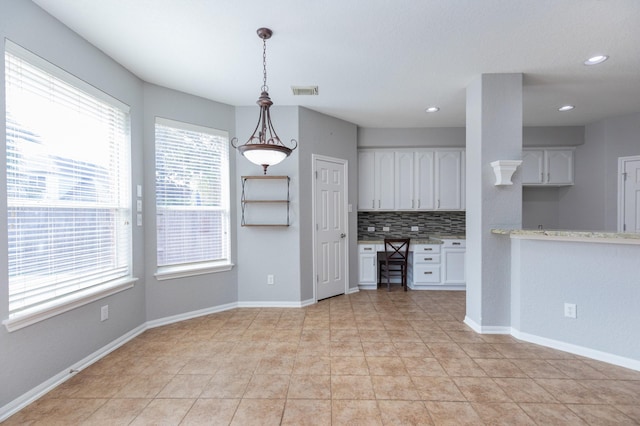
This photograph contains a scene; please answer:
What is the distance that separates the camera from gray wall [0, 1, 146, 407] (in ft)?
5.84

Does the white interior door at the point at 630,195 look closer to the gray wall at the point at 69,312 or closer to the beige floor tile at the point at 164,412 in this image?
the beige floor tile at the point at 164,412

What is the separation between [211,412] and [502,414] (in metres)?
1.75

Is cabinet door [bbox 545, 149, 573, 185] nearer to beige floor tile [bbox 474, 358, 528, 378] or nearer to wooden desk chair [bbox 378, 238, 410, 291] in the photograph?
wooden desk chair [bbox 378, 238, 410, 291]

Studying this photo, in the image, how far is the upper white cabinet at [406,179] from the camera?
4945 mm

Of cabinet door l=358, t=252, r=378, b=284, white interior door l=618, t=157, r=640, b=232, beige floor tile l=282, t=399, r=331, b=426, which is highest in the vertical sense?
white interior door l=618, t=157, r=640, b=232

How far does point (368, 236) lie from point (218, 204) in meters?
2.67

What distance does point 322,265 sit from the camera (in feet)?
13.6

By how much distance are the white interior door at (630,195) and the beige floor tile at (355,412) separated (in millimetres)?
4728

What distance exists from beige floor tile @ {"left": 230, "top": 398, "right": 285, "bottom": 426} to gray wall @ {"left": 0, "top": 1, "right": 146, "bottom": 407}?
1.40m

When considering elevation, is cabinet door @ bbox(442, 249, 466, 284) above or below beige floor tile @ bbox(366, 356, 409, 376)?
above

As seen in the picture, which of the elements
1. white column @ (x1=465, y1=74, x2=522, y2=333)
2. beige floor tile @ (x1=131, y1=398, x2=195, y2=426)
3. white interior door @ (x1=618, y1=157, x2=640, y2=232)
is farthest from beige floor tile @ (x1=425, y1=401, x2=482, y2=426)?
white interior door @ (x1=618, y1=157, x2=640, y2=232)

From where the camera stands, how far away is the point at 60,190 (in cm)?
218

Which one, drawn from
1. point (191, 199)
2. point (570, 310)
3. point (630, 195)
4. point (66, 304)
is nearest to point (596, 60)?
point (570, 310)

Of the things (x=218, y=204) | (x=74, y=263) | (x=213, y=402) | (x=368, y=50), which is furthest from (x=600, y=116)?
(x=74, y=263)
